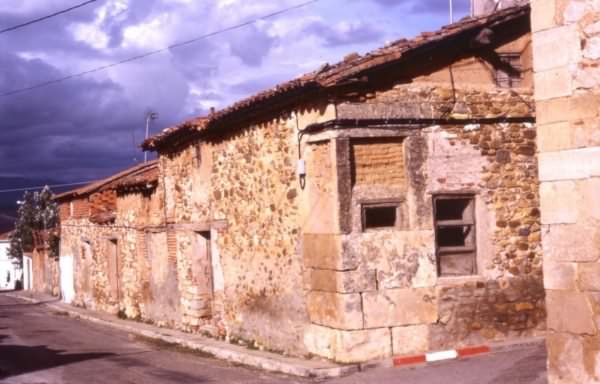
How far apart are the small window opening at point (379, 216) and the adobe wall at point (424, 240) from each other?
4.4 inches

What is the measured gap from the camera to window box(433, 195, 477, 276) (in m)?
13.5

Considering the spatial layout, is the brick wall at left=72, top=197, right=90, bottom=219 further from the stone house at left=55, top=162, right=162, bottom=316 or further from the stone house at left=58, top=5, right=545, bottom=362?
the stone house at left=58, top=5, right=545, bottom=362

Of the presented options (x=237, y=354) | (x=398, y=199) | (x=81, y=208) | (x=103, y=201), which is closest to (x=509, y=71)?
(x=398, y=199)

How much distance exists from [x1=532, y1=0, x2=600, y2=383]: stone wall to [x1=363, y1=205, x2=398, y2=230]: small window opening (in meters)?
4.92

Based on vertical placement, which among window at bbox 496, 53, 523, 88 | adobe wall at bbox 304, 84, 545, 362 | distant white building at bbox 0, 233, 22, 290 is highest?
window at bbox 496, 53, 523, 88

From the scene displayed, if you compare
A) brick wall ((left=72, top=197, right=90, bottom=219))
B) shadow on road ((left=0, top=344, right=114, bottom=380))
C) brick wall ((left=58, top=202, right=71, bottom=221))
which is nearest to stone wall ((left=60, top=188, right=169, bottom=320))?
brick wall ((left=72, top=197, right=90, bottom=219))

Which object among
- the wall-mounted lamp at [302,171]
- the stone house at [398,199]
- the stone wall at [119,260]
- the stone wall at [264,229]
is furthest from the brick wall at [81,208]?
the wall-mounted lamp at [302,171]

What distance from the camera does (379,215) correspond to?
43.2ft

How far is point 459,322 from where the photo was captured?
13281mm

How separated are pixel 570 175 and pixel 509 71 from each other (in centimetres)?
637

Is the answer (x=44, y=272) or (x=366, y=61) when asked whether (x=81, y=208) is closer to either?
(x=44, y=272)

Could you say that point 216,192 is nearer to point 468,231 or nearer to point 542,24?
point 468,231

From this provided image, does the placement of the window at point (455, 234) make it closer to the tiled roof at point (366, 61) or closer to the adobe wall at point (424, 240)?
the adobe wall at point (424, 240)

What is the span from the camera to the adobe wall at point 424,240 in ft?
41.8
